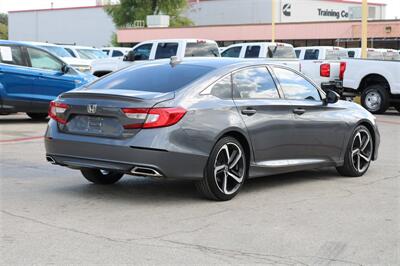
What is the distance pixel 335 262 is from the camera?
5.23 m

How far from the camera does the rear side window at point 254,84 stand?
25.0 feet

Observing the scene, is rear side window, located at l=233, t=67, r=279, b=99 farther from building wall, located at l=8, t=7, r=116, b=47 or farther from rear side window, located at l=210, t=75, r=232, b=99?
building wall, located at l=8, t=7, r=116, b=47

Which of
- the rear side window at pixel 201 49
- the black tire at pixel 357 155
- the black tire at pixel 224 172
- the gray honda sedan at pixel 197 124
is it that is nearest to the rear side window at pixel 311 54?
the rear side window at pixel 201 49

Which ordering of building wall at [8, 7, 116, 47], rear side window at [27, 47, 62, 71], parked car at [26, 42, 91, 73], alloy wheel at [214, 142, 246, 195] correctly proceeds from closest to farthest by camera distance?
alloy wheel at [214, 142, 246, 195]
rear side window at [27, 47, 62, 71]
parked car at [26, 42, 91, 73]
building wall at [8, 7, 116, 47]

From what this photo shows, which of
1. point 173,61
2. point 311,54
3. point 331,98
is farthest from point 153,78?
point 311,54

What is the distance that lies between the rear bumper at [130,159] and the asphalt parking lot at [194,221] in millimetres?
372

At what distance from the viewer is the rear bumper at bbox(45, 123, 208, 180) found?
671 centimetres

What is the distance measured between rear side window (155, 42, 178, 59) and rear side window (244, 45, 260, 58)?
11.0 ft

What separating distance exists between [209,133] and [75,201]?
152 cm

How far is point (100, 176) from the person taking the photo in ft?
26.4

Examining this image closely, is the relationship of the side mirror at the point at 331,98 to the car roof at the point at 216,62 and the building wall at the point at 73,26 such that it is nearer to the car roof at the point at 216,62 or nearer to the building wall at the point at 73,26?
the car roof at the point at 216,62

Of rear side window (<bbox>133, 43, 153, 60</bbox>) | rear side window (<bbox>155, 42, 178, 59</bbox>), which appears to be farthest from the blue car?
rear side window (<bbox>133, 43, 153, 60</bbox>)

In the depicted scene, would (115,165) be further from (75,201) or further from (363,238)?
(363,238)

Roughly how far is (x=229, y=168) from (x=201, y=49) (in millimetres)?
15631
